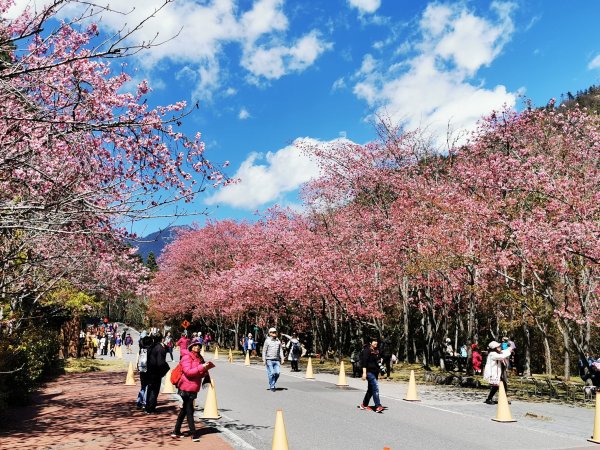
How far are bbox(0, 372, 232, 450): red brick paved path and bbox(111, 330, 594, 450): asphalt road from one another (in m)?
0.79

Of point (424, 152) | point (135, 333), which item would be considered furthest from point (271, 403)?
point (135, 333)

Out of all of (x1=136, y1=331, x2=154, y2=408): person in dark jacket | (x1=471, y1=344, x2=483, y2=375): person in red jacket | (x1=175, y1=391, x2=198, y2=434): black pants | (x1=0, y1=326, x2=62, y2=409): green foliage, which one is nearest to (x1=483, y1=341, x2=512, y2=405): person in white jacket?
(x1=175, y1=391, x2=198, y2=434): black pants

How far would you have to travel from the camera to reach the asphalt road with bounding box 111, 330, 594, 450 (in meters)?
8.70

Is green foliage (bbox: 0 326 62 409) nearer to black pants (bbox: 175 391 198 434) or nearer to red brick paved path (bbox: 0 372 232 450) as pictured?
red brick paved path (bbox: 0 372 232 450)

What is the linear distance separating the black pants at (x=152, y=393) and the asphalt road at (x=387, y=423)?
1064mm

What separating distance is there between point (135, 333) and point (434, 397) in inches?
3447

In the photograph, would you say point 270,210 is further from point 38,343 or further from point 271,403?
point 271,403

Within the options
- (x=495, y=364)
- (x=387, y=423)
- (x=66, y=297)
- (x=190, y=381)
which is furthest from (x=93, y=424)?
(x=66, y=297)

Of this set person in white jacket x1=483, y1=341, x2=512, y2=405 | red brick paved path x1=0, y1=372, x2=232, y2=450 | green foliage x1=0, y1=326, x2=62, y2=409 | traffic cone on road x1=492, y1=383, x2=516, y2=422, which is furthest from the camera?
person in white jacket x1=483, y1=341, x2=512, y2=405

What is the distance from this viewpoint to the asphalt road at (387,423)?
8.70 m

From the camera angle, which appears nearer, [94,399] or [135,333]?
[94,399]

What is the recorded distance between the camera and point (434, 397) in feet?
50.1

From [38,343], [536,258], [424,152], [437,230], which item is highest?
[424,152]

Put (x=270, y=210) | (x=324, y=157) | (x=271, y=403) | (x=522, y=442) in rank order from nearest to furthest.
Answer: (x=522, y=442) → (x=271, y=403) → (x=324, y=157) → (x=270, y=210)
